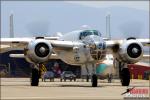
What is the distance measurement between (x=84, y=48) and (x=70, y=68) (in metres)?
59.3

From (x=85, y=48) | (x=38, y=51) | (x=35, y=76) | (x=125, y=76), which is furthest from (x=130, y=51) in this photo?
(x=35, y=76)

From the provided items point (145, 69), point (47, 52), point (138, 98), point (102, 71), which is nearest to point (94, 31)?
point (47, 52)

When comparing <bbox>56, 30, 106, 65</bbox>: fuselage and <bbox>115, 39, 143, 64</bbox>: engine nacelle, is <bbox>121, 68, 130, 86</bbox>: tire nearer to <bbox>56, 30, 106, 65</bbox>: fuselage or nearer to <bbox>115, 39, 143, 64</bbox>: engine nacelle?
<bbox>115, 39, 143, 64</bbox>: engine nacelle

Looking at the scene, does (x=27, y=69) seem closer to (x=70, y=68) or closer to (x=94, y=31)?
(x=70, y=68)

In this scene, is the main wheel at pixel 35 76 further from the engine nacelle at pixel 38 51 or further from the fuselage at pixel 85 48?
the fuselage at pixel 85 48

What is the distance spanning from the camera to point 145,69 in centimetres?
7894

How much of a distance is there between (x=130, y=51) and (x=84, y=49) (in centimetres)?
307

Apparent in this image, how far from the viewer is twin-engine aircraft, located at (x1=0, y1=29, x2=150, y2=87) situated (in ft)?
105

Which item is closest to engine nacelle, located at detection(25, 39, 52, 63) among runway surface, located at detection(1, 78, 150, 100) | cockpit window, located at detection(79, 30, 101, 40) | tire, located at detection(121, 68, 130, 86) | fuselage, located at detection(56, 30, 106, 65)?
runway surface, located at detection(1, 78, 150, 100)

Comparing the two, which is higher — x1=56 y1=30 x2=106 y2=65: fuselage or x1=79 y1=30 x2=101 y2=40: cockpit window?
x1=79 y1=30 x2=101 y2=40: cockpit window

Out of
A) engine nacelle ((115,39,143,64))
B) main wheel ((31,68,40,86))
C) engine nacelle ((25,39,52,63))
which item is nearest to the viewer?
engine nacelle ((25,39,52,63))

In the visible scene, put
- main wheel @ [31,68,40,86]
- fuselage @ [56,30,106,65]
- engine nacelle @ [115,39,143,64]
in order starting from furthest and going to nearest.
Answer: engine nacelle @ [115,39,143,64]
main wheel @ [31,68,40,86]
fuselage @ [56,30,106,65]

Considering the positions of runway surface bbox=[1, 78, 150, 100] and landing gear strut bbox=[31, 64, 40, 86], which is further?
landing gear strut bbox=[31, 64, 40, 86]

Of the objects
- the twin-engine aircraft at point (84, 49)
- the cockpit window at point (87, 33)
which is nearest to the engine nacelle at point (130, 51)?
the twin-engine aircraft at point (84, 49)
